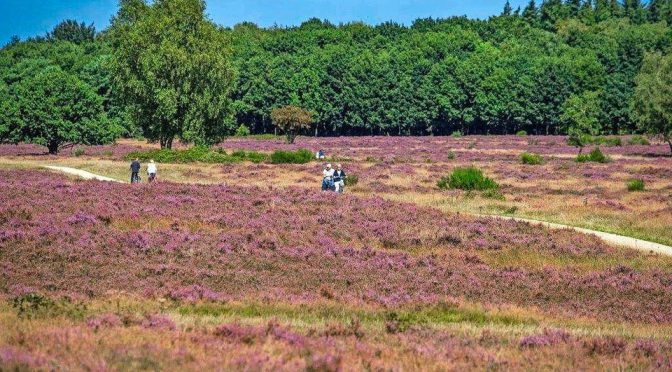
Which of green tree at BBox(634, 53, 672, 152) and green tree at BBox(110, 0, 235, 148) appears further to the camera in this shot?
green tree at BBox(634, 53, 672, 152)

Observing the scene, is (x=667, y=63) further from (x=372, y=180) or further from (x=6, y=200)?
(x=6, y=200)

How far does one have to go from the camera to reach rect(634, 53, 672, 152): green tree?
77.1 metres

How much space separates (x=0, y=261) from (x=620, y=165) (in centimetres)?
5499

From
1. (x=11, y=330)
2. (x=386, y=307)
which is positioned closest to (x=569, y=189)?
(x=386, y=307)

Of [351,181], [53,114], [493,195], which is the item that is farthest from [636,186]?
[53,114]

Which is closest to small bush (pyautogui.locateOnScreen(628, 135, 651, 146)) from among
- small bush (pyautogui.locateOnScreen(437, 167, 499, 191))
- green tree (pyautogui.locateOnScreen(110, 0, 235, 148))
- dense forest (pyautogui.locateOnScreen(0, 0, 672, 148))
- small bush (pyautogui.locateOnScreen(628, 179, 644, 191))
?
dense forest (pyautogui.locateOnScreen(0, 0, 672, 148))

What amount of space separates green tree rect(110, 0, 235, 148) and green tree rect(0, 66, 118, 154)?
10854 millimetres

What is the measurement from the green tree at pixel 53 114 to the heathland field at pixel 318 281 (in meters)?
41.5

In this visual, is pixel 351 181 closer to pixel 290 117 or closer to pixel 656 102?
pixel 656 102

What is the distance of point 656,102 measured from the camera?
3054 inches

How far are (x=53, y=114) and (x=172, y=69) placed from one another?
17817mm

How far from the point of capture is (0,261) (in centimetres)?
1869

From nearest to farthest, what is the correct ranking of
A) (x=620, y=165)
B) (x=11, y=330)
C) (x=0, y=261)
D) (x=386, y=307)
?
(x=11, y=330) < (x=386, y=307) < (x=0, y=261) < (x=620, y=165)

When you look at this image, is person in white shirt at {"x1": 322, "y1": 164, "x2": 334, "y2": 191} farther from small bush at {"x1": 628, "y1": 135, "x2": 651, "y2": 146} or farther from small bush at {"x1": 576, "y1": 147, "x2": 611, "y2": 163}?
small bush at {"x1": 628, "y1": 135, "x2": 651, "y2": 146}
